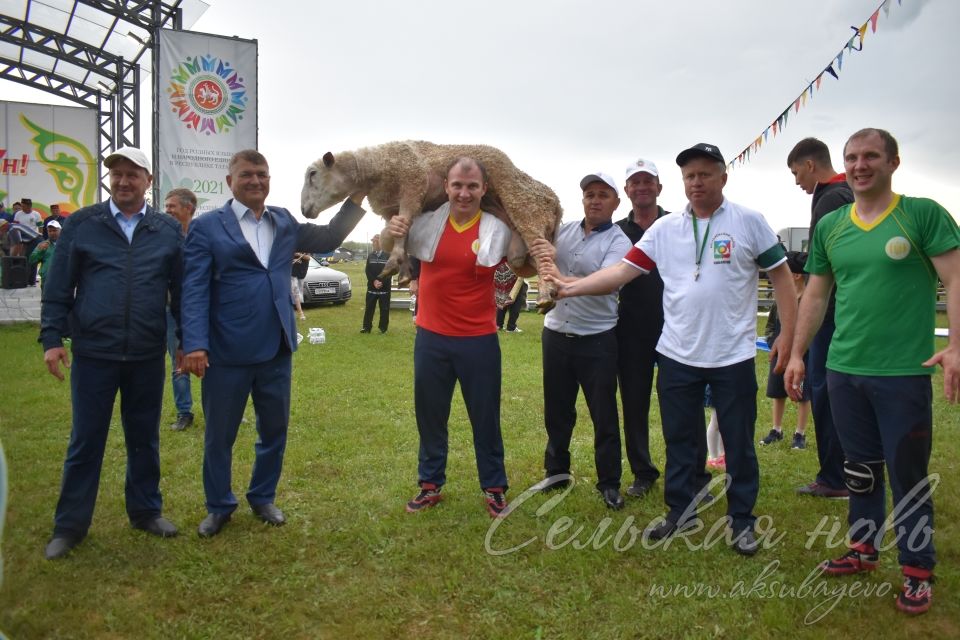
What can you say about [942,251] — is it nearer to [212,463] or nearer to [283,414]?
[283,414]

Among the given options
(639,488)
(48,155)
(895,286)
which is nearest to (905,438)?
(895,286)

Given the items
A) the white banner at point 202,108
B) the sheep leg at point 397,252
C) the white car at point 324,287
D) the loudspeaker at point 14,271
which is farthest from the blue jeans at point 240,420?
the white car at point 324,287

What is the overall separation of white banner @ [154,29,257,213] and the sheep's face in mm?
7806

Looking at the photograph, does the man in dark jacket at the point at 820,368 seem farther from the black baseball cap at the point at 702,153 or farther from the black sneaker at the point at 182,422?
the black sneaker at the point at 182,422

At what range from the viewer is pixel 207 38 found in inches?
441

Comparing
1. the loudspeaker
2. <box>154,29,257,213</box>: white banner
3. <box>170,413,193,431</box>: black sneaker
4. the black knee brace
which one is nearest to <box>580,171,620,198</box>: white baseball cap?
the black knee brace

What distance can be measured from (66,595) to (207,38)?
10.6 m

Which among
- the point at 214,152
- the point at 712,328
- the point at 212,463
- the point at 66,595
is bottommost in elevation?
the point at 66,595

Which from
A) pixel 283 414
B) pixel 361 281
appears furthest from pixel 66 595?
pixel 361 281

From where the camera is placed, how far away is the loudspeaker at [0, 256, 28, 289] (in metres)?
12.1

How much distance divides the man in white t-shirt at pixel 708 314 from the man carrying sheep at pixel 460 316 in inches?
22.2

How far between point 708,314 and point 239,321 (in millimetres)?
2611

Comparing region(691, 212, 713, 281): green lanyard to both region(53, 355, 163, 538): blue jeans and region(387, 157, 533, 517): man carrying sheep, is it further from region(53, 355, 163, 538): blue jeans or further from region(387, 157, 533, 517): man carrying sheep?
region(53, 355, 163, 538): blue jeans

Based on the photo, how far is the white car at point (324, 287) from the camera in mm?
17328
